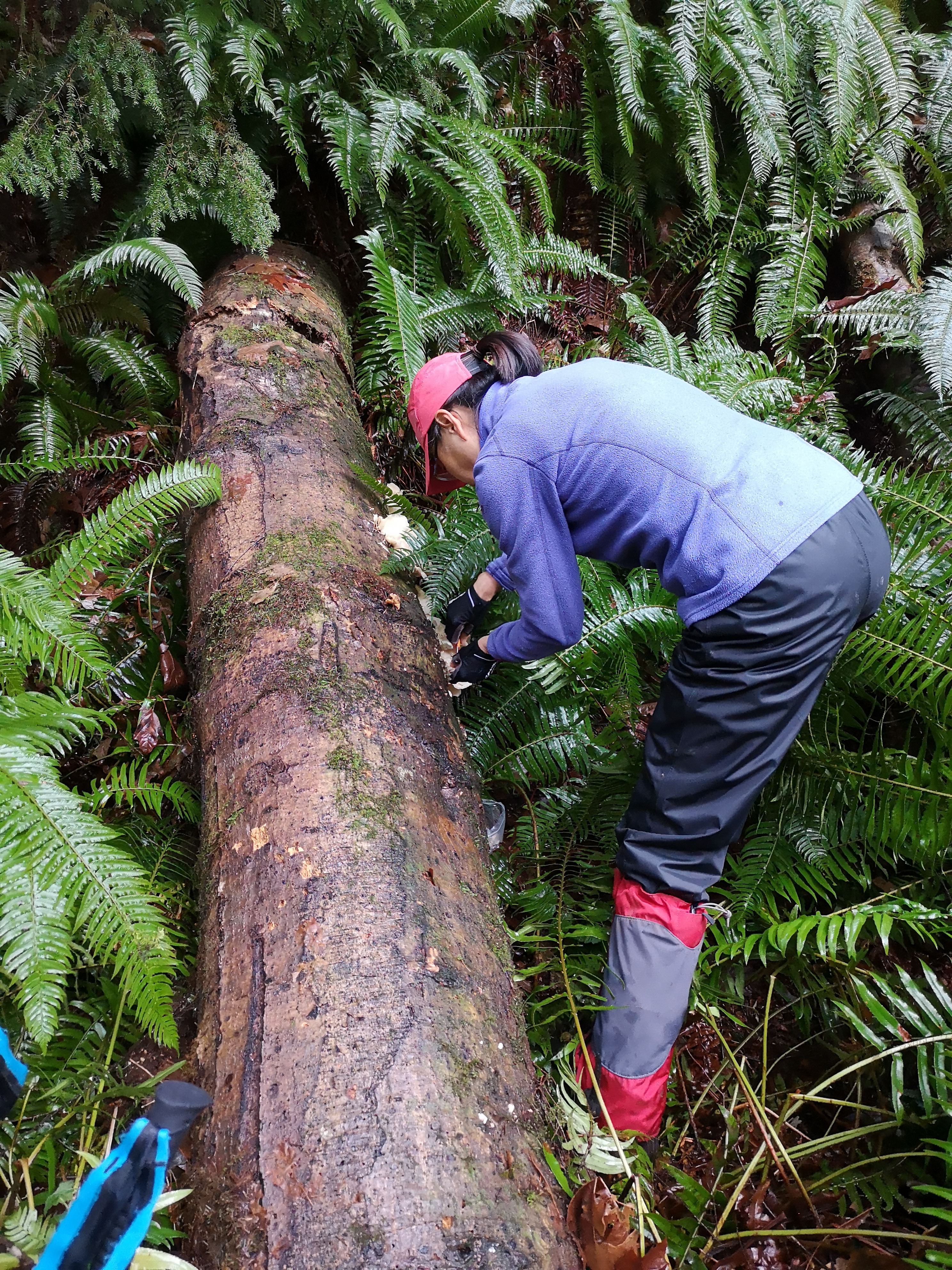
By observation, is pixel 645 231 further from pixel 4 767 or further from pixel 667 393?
pixel 4 767

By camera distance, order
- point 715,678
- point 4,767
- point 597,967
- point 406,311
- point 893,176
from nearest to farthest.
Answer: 1. point 4,767
2. point 715,678
3. point 597,967
4. point 406,311
5. point 893,176

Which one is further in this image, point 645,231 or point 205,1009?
point 645,231

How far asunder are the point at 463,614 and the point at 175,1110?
6.47ft

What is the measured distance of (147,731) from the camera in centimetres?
252

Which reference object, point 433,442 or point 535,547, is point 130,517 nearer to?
point 433,442

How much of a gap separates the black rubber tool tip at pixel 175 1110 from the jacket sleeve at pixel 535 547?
5.21 feet

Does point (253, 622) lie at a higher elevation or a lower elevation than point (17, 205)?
lower

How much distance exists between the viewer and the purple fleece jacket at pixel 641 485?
2.14 metres

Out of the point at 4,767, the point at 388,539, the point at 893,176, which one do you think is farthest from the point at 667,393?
the point at 893,176

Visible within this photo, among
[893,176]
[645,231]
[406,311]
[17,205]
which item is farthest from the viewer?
[645,231]

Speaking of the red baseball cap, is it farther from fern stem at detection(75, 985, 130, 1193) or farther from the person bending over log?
fern stem at detection(75, 985, 130, 1193)

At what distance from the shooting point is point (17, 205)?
362 cm

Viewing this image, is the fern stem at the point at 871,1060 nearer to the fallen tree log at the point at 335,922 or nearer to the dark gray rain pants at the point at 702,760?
the dark gray rain pants at the point at 702,760

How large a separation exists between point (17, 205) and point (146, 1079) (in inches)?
156
